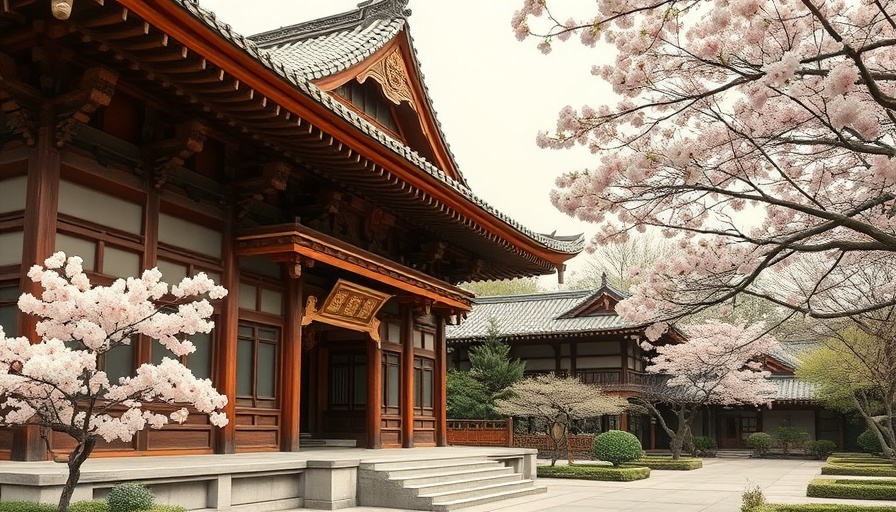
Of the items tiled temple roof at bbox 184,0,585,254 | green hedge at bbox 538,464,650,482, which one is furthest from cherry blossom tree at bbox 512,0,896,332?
green hedge at bbox 538,464,650,482

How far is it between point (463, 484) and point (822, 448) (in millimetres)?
32333

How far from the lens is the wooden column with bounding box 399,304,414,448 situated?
59.1ft

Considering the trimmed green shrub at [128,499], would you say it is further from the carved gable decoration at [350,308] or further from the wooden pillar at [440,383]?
the wooden pillar at [440,383]

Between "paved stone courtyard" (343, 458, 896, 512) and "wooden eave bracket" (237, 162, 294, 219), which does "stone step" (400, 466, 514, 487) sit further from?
"wooden eave bracket" (237, 162, 294, 219)

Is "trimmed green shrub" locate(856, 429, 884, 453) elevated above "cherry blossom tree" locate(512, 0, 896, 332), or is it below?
below

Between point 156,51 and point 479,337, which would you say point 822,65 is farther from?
point 479,337

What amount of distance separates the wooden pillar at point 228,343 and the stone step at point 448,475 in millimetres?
2601

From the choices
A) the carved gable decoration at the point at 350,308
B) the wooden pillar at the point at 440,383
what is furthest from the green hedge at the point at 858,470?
the carved gable decoration at the point at 350,308

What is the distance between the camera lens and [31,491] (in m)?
7.85

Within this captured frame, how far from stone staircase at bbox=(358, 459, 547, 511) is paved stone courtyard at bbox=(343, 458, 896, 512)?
285 millimetres

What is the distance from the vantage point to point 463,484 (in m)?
14.0

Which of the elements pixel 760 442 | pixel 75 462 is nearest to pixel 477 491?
pixel 75 462

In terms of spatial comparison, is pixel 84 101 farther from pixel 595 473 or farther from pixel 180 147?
pixel 595 473

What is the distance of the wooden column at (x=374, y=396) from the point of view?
16.5 m
